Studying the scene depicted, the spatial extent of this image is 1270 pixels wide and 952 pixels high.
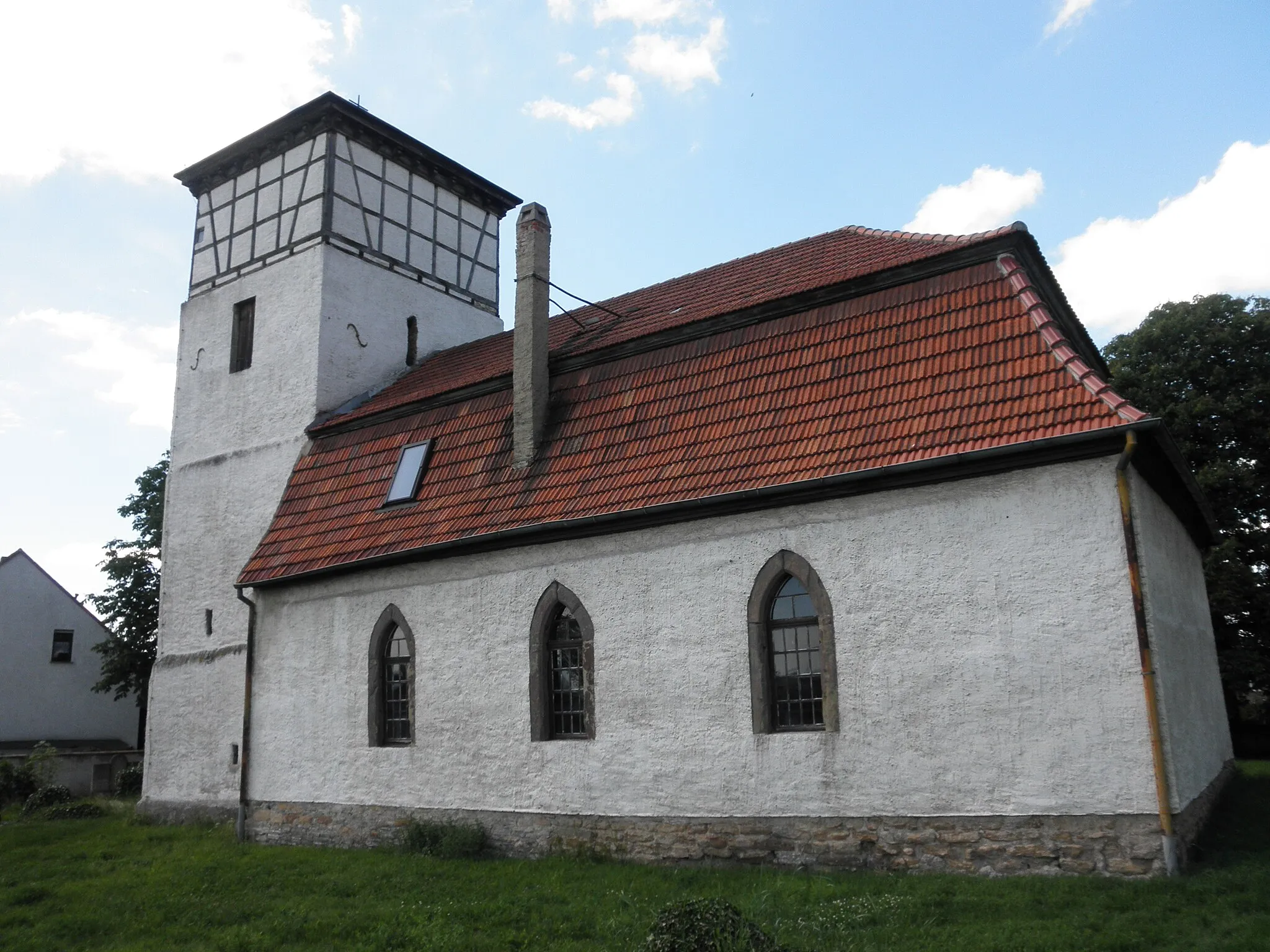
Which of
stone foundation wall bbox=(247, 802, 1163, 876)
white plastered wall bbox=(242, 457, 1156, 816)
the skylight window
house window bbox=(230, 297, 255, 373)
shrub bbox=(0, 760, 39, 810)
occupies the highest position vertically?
house window bbox=(230, 297, 255, 373)

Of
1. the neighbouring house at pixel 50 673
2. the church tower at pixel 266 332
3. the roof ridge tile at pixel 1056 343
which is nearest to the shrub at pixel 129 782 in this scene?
the neighbouring house at pixel 50 673

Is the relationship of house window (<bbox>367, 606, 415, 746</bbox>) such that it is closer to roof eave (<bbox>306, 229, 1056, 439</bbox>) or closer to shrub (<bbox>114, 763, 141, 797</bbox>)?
roof eave (<bbox>306, 229, 1056, 439</bbox>)

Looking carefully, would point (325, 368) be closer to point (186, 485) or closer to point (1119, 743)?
point (186, 485)

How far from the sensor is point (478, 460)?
14.4 meters

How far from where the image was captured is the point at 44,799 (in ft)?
63.0

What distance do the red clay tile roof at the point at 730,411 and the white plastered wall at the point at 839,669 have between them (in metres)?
0.46

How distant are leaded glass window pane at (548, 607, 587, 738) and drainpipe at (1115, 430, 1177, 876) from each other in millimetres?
5892

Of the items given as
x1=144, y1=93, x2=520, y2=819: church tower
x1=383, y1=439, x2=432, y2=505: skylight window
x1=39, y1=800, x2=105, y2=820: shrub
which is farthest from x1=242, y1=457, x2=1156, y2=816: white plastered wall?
x1=39, y1=800, x2=105, y2=820: shrub

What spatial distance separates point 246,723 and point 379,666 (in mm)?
2947

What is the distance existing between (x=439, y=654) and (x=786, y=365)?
575 centimetres

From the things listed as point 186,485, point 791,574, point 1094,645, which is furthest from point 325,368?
point 1094,645

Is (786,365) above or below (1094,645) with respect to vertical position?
above

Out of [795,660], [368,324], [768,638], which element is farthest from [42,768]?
[795,660]

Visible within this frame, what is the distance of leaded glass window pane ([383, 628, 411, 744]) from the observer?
14.1 meters
